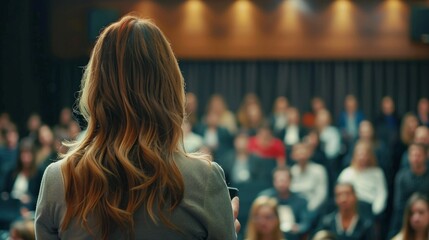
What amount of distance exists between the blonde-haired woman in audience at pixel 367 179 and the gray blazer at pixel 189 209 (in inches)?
298

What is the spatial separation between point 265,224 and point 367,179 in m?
2.74

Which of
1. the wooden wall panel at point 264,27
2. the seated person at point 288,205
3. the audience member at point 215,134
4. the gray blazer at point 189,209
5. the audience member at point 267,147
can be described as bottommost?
the audience member at point 215,134

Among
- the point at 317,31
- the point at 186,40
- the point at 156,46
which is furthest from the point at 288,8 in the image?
the point at 156,46

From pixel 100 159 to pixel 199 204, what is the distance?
21 cm

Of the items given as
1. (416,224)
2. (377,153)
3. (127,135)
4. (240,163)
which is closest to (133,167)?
(127,135)

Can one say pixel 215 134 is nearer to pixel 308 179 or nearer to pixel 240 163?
pixel 240 163

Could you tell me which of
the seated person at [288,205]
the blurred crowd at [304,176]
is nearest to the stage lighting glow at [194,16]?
the blurred crowd at [304,176]

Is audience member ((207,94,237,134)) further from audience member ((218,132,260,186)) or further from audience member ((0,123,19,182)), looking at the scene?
audience member ((0,123,19,182))

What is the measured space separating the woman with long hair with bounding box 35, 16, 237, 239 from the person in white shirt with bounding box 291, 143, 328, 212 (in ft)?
24.8

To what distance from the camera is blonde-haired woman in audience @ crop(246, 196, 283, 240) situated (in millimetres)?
6680

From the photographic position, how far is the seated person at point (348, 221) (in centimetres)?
761

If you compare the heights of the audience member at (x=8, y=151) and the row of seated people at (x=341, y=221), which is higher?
the row of seated people at (x=341, y=221)

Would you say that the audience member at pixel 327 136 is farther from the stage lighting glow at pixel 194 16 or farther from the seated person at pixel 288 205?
the stage lighting glow at pixel 194 16

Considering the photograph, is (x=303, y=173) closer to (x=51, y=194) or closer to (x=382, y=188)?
(x=382, y=188)
